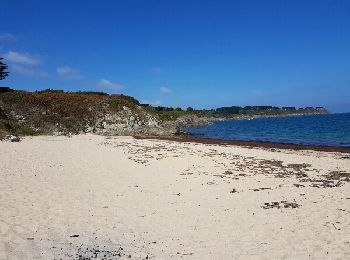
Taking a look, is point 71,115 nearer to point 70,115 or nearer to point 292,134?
point 70,115

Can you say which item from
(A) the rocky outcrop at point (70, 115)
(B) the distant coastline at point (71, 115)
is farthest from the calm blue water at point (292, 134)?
(A) the rocky outcrop at point (70, 115)

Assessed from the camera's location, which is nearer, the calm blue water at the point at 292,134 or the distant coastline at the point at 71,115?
the calm blue water at the point at 292,134

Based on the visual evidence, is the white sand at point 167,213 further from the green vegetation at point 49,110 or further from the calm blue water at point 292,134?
the green vegetation at point 49,110

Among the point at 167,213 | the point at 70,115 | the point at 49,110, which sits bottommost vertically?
the point at 167,213

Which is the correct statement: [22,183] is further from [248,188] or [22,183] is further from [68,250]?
[248,188]

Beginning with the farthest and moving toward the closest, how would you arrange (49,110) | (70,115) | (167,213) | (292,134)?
1. (292,134)
2. (70,115)
3. (49,110)
4. (167,213)

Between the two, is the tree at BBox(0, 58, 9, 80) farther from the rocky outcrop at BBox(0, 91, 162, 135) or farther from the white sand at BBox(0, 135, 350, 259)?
the white sand at BBox(0, 135, 350, 259)

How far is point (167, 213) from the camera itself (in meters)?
11.5

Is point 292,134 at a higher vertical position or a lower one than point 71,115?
lower

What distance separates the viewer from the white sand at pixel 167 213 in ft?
27.4

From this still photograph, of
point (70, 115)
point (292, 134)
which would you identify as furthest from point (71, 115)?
point (292, 134)

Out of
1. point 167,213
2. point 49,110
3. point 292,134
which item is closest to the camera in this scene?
point 167,213

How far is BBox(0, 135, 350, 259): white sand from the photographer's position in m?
8.35

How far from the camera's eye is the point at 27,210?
10.8 meters
